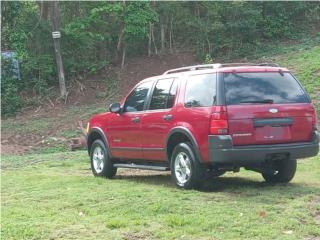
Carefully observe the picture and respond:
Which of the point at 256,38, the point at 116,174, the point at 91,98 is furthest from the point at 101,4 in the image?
the point at 116,174

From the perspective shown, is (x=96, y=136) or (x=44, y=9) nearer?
(x=96, y=136)

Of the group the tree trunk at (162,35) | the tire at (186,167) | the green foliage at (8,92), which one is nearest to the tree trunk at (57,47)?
the green foliage at (8,92)

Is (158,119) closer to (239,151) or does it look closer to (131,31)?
(239,151)

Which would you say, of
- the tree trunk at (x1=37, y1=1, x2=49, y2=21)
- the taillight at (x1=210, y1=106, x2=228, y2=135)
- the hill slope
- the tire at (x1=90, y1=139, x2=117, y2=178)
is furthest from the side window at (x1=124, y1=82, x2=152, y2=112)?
the tree trunk at (x1=37, y1=1, x2=49, y2=21)

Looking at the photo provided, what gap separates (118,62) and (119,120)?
1909 cm

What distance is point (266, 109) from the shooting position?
829cm

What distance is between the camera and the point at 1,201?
866cm

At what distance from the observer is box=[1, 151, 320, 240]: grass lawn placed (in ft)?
20.5

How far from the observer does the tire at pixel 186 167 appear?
8555 mm

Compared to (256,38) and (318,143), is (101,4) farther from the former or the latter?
(318,143)

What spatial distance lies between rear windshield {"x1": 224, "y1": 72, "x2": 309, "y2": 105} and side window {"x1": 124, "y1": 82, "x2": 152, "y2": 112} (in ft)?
6.56

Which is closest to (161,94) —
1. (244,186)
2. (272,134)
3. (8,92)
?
(244,186)

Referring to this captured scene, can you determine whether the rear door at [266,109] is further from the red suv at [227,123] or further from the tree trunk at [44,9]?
the tree trunk at [44,9]

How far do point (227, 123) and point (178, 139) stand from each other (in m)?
1.18
